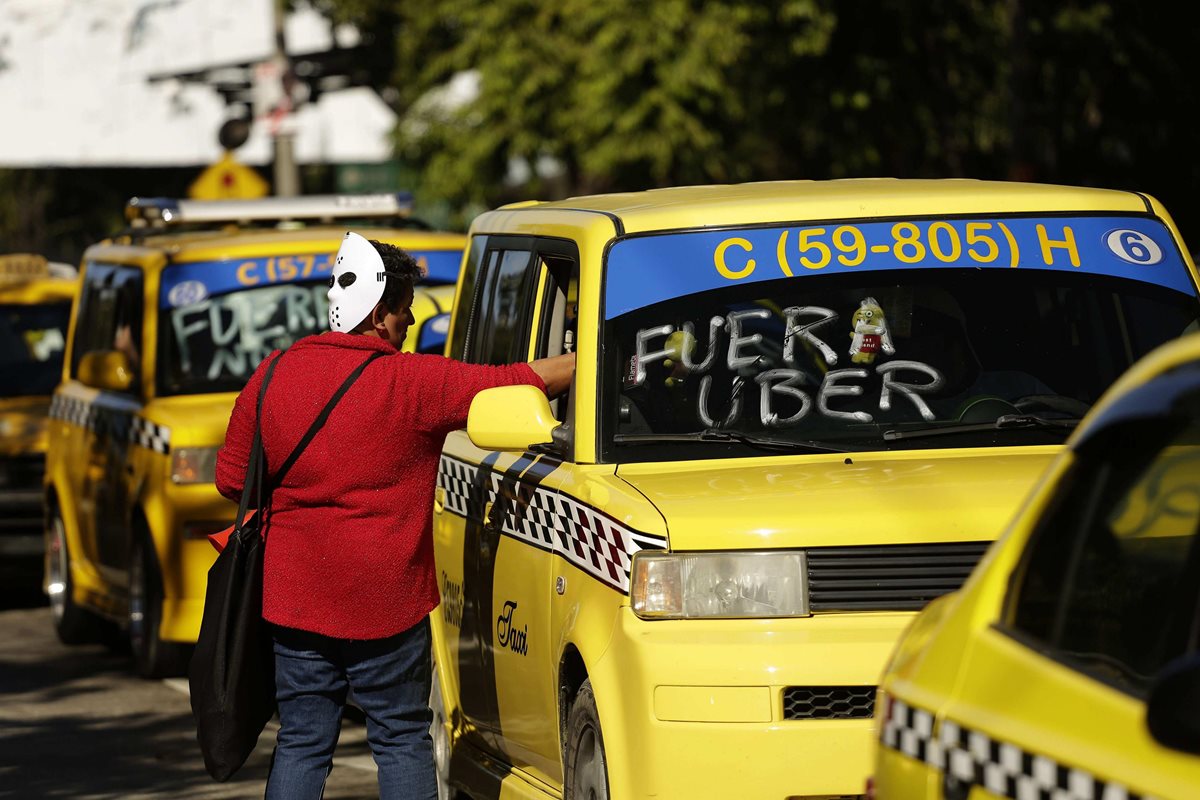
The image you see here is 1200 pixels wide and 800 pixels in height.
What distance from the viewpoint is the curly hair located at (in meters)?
5.96

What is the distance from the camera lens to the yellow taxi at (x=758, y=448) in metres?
5.11

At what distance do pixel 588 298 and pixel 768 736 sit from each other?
59.2 inches

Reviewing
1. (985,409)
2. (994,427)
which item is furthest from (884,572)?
(985,409)

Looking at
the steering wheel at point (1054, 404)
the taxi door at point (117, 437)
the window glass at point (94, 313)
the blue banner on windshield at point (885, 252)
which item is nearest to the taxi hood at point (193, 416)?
the taxi door at point (117, 437)

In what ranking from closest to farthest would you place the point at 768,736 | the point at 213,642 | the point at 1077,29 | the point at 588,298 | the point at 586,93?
the point at 768,736, the point at 213,642, the point at 588,298, the point at 1077,29, the point at 586,93

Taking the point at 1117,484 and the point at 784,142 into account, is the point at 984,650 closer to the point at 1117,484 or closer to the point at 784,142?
the point at 1117,484

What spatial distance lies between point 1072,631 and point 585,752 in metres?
2.27

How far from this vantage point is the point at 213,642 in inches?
226

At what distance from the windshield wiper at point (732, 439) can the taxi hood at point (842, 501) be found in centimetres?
15

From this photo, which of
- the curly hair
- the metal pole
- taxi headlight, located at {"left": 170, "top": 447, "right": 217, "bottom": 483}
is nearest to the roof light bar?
taxi headlight, located at {"left": 170, "top": 447, "right": 217, "bottom": 483}

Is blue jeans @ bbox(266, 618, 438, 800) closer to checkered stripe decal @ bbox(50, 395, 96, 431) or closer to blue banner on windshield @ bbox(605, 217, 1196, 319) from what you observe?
blue banner on windshield @ bbox(605, 217, 1196, 319)

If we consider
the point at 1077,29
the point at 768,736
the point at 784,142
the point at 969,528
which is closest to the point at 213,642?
the point at 768,736

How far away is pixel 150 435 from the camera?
1066cm

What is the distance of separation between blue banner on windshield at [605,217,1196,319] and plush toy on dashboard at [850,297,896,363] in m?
0.11
